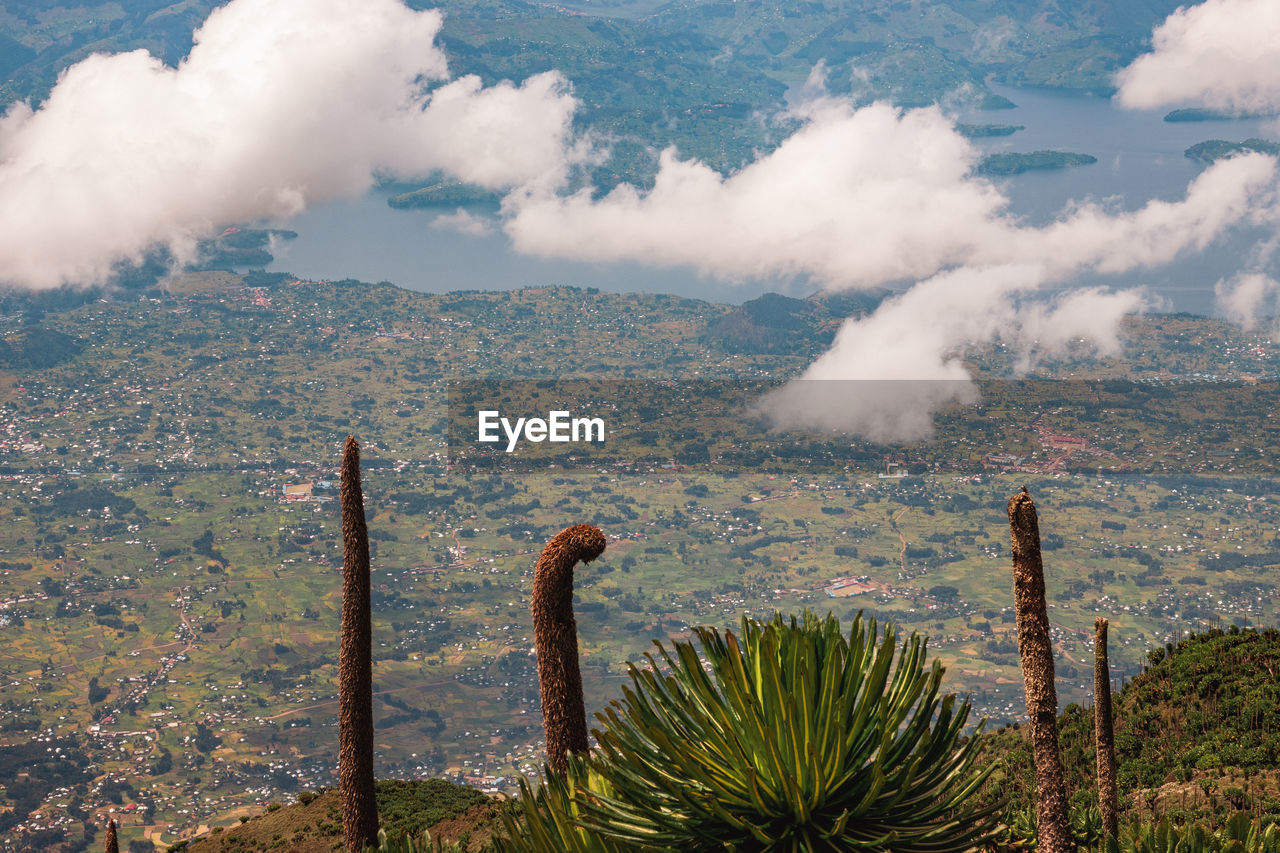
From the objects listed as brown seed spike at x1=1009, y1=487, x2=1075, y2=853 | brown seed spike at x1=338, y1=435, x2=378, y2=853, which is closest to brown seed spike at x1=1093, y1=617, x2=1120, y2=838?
brown seed spike at x1=1009, y1=487, x2=1075, y2=853

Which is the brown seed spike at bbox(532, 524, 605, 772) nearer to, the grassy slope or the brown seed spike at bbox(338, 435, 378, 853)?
the brown seed spike at bbox(338, 435, 378, 853)

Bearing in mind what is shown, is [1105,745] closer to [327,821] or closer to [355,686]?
[355,686]

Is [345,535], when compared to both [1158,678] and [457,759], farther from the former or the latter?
[457,759]

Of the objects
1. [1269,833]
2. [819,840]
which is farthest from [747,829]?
[1269,833]

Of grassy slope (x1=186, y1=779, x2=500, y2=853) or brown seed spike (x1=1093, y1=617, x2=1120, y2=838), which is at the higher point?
brown seed spike (x1=1093, y1=617, x2=1120, y2=838)

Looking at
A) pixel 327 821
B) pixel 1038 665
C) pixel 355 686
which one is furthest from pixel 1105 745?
pixel 327 821

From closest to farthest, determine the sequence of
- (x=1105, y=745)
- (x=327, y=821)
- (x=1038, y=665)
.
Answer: (x=1038, y=665) < (x=1105, y=745) < (x=327, y=821)
